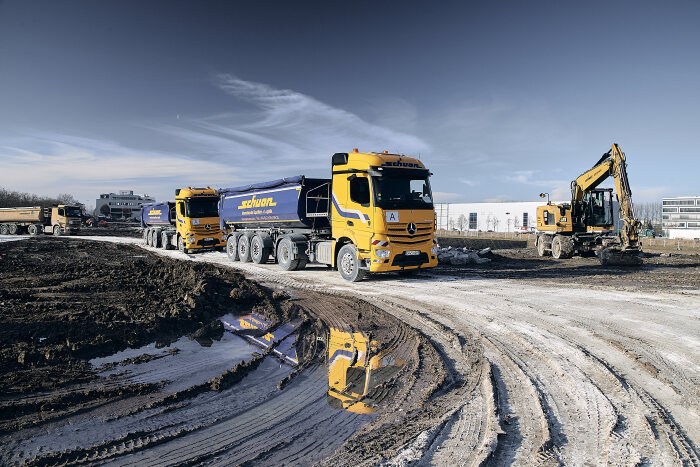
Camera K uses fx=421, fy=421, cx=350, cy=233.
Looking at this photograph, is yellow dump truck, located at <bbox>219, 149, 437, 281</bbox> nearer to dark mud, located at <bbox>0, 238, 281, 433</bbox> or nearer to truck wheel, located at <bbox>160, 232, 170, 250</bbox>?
dark mud, located at <bbox>0, 238, 281, 433</bbox>

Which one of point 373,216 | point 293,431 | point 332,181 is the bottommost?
point 293,431

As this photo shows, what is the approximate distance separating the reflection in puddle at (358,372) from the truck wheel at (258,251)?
10136 millimetres

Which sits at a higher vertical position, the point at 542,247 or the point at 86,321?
the point at 542,247

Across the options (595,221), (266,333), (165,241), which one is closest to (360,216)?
(266,333)

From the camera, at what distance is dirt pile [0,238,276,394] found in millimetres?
4742

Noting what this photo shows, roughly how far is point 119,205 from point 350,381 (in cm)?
7241

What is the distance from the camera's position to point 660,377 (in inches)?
183

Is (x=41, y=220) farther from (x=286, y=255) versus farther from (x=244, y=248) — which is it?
(x=286, y=255)

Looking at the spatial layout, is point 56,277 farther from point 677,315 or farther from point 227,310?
point 677,315

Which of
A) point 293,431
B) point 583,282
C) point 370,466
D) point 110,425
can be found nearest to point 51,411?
point 110,425

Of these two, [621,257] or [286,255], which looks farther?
[621,257]

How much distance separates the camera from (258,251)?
16422 millimetres

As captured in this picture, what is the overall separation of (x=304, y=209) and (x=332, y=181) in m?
1.61

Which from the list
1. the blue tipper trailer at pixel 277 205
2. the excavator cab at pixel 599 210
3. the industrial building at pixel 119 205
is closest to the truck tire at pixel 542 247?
the excavator cab at pixel 599 210
